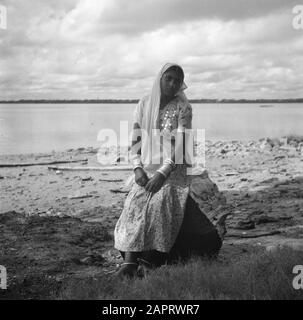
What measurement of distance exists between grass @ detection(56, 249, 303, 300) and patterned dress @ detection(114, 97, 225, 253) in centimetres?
30

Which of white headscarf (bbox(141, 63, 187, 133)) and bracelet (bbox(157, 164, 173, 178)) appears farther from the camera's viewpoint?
white headscarf (bbox(141, 63, 187, 133))

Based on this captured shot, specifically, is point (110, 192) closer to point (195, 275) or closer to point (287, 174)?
point (287, 174)

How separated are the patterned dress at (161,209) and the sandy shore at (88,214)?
22.0 inches

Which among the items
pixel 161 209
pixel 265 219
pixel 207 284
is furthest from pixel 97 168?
pixel 207 284

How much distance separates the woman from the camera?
4.71m

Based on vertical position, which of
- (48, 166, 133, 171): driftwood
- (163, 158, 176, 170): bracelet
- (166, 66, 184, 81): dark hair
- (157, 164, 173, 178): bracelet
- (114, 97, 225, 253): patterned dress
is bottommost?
(48, 166, 133, 171): driftwood

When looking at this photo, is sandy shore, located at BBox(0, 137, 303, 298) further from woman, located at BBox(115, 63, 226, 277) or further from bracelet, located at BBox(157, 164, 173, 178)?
bracelet, located at BBox(157, 164, 173, 178)

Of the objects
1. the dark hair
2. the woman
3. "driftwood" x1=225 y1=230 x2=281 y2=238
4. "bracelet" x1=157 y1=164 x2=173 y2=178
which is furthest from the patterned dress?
"driftwood" x1=225 y1=230 x2=281 y2=238

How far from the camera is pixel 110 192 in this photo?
10000 millimetres

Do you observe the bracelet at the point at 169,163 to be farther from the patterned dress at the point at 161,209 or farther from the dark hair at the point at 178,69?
the dark hair at the point at 178,69

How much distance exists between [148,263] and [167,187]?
75cm

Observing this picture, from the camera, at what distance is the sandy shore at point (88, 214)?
5.23 meters

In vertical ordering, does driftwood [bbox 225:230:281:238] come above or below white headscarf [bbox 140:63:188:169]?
below
